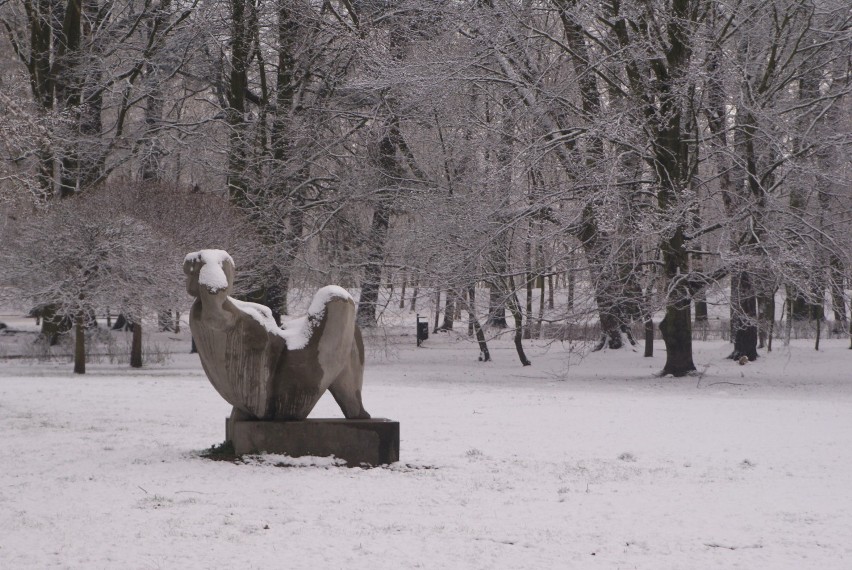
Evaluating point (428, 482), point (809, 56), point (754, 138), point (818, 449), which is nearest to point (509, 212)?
point (754, 138)

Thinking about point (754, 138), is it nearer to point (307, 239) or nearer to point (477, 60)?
point (477, 60)

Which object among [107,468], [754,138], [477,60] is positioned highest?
[477,60]

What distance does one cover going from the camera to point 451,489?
8.27m

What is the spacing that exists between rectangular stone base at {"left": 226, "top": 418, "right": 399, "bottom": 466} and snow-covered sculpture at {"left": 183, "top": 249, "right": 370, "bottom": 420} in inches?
6.6

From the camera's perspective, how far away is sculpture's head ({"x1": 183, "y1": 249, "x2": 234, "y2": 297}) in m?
8.83

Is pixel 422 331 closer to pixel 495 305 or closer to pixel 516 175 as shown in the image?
pixel 495 305

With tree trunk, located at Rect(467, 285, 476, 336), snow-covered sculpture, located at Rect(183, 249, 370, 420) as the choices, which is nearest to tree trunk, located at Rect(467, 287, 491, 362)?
tree trunk, located at Rect(467, 285, 476, 336)

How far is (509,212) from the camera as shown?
19.8 m

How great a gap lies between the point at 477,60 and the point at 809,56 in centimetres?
648

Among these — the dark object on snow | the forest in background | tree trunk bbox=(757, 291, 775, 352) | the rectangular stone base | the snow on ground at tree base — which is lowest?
the snow on ground at tree base

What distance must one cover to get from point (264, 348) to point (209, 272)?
882 mm

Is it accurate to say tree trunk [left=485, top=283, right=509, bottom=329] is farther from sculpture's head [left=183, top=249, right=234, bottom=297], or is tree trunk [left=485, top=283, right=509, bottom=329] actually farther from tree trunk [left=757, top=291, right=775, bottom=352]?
sculpture's head [left=183, top=249, right=234, bottom=297]

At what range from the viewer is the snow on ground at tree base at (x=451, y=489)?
245 inches

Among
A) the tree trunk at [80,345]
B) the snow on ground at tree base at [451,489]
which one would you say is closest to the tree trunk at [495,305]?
the snow on ground at tree base at [451,489]
